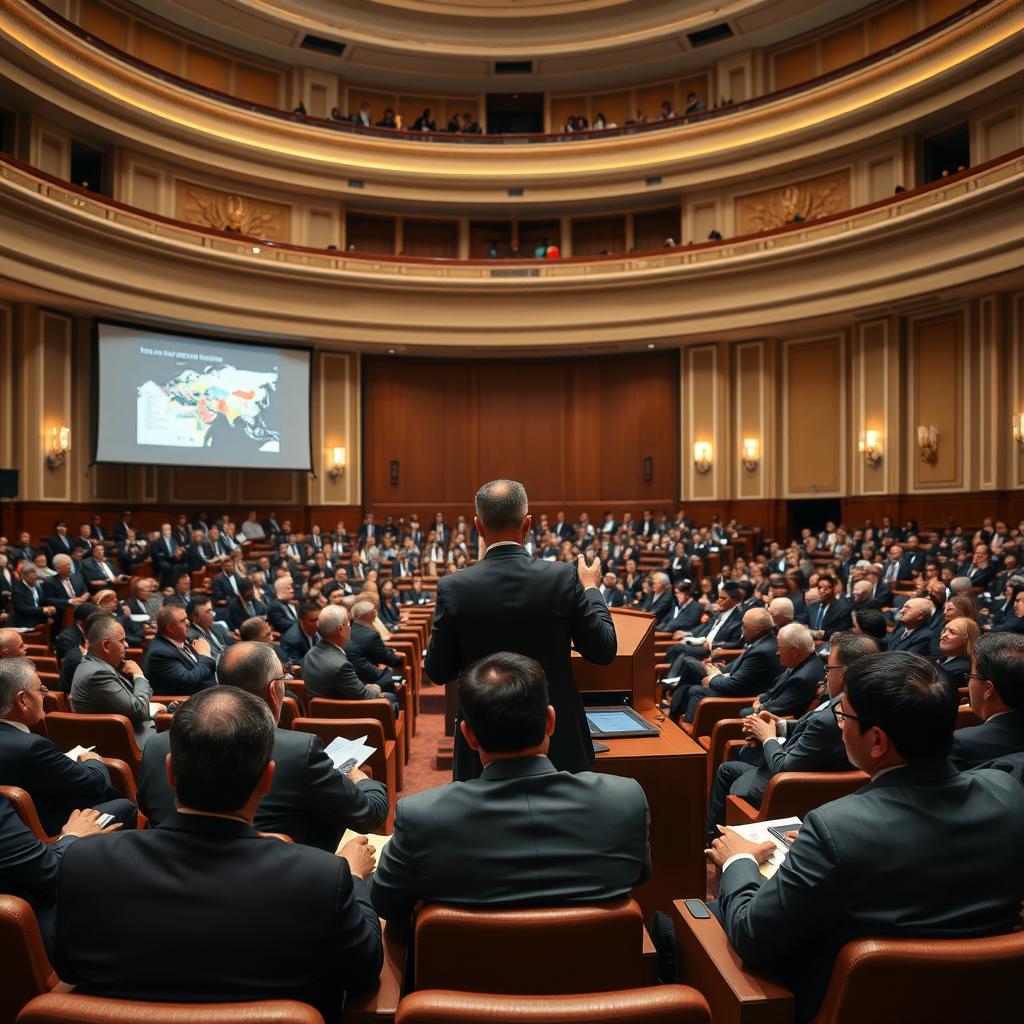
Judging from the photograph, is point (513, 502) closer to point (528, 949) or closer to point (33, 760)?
point (528, 949)

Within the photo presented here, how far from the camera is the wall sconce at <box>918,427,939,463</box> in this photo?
1452 centimetres

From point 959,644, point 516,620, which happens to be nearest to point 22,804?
point 516,620

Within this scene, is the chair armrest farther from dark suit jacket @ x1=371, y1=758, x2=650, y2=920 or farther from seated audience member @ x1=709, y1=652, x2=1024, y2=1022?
dark suit jacket @ x1=371, y1=758, x2=650, y2=920

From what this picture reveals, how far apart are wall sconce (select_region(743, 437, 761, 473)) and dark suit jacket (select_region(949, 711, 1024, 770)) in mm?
14981

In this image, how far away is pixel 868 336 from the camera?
15.4m

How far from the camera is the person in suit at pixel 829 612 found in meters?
7.38

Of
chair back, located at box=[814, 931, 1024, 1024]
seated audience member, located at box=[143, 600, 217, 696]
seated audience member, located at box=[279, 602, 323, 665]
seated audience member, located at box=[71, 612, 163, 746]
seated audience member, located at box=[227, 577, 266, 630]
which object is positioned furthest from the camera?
seated audience member, located at box=[227, 577, 266, 630]

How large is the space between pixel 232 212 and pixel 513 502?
1675 cm

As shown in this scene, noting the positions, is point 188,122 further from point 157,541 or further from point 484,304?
point 157,541

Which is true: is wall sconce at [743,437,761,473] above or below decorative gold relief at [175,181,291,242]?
below

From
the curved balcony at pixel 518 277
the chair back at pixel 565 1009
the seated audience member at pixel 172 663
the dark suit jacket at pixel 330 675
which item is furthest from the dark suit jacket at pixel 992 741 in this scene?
the curved balcony at pixel 518 277

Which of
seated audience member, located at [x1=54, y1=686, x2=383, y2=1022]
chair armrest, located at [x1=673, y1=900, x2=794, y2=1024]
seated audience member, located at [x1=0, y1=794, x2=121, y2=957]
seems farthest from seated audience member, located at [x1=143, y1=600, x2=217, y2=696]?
chair armrest, located at [x1=673, y1=900, x2=794, y2=1024]

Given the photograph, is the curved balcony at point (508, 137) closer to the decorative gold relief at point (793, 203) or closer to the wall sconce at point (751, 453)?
the decorative gold relief at point (793, 203)

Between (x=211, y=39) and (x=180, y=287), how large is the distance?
648cm
